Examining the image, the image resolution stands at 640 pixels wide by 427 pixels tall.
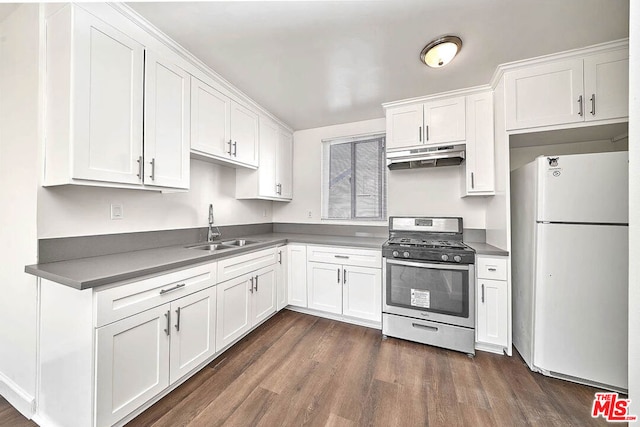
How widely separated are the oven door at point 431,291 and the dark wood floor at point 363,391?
1.04 feet

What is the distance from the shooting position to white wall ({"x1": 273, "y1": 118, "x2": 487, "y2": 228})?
281 centimetres

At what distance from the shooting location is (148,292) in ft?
4.87

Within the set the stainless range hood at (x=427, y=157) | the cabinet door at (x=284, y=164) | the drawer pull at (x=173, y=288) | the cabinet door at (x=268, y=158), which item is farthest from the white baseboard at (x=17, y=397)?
the stainless range hood at (x=427, y=157)

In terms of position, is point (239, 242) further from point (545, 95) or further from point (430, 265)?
point (545, 95)

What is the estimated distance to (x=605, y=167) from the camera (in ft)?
5.47

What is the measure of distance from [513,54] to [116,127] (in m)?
2.92

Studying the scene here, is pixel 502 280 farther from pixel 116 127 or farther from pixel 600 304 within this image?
pixel 116 127

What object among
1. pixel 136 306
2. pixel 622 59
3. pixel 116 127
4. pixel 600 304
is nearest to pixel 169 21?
pixel 116 127

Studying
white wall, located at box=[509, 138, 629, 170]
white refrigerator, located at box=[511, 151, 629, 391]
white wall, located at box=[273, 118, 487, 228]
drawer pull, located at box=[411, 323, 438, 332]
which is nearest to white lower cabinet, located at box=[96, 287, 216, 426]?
drawer pull, located at box=[411, 323, 438, 332]

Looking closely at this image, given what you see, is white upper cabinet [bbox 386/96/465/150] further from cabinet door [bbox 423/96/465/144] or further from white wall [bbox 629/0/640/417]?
white wall [bbox 629/0/640/417]

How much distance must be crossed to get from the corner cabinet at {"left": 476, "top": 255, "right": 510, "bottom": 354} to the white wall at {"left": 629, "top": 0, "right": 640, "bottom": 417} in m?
1.54

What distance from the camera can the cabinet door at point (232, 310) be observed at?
1998mm

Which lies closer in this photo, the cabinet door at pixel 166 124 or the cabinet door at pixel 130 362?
the cabinet door at pixel 130 362

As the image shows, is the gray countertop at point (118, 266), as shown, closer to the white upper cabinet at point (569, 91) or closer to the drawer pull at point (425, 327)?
the drawer pull at point (425, 327)
